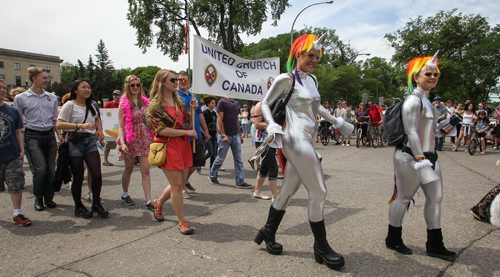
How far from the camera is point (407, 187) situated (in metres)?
3.20

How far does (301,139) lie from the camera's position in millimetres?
3055

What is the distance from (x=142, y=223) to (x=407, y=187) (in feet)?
10.1

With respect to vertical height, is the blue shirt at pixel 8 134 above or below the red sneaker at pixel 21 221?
above

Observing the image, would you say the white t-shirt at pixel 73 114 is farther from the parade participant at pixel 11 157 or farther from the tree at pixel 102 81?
the tree at pixel 102 81

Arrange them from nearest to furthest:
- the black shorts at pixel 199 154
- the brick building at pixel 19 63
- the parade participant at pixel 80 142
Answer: the parade participant at pixel 80 142 → the black shorts at pixel 199 154 → the brick building at pixel 19 63

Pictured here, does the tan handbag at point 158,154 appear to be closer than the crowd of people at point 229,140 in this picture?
No

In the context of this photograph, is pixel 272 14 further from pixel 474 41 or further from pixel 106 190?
pixel 106 190

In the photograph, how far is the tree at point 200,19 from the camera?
3025cm

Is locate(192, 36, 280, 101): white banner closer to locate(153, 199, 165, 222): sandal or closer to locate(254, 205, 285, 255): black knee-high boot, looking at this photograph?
locate(153, 199, 165, 222): sandal

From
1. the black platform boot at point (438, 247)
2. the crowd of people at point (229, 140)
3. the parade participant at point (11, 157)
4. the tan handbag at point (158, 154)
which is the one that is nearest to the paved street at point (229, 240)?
the black platform boot at point (438, 247)

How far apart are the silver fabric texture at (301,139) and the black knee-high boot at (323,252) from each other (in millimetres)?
83

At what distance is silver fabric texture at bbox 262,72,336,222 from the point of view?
302cm

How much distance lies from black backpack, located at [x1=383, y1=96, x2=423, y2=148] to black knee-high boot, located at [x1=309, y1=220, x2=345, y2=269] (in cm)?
100

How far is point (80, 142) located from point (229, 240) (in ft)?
7.96
